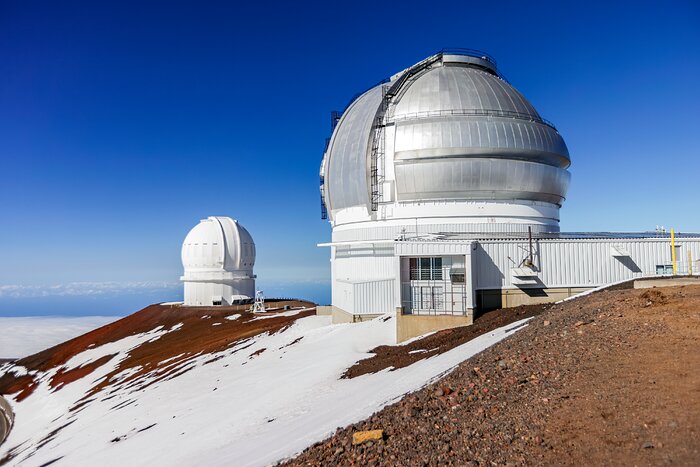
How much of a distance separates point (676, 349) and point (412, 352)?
26.1ft

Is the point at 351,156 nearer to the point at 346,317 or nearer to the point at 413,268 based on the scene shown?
A: the point at 346,317

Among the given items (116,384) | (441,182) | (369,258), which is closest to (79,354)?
(116,384)

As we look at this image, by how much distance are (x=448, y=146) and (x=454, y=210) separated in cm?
346

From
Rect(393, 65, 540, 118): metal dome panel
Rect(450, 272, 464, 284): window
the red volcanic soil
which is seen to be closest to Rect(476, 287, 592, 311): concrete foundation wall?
Rect(450, 272, 464, 284): window

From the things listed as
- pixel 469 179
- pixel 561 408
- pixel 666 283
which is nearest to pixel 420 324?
pixel 666 283

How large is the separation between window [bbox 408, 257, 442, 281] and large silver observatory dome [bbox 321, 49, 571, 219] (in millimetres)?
6703

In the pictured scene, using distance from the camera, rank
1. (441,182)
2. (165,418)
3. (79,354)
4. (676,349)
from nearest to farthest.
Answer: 1. (676,349)
2. (165,418)
3. (441,182)
4. (79,354)

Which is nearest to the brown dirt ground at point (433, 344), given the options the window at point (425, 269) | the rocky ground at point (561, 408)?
the window at point (425, 269)

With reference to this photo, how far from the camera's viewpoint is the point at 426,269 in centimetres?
1983

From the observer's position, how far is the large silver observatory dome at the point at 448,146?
2511 cm

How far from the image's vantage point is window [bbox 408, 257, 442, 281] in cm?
1973

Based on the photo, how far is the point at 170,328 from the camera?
39.4m

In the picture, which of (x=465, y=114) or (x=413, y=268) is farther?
(x=465, y=114)

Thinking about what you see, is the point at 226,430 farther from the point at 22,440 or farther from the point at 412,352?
the point at 22,440
